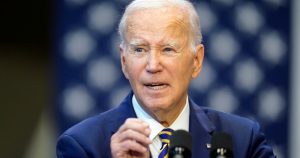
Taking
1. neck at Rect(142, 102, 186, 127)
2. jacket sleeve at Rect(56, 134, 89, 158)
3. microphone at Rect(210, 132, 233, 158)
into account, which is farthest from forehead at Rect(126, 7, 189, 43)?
microphone at Rect(210, 132, 233, 158)

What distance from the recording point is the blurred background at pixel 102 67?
141 inches

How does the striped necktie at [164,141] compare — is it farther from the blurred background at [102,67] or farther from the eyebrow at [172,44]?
the blurred background at [102,67]

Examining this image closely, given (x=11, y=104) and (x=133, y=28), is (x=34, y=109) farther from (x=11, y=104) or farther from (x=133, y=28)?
(x=133, y=28)

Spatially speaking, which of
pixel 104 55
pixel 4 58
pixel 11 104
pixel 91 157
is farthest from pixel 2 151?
pixel 91 157

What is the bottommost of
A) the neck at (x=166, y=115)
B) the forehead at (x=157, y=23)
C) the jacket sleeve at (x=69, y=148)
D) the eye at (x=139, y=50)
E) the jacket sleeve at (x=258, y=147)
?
the jacket sleeve at (x=258, y=147)

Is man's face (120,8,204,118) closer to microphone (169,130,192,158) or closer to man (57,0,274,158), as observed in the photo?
man (57,0,274,158)

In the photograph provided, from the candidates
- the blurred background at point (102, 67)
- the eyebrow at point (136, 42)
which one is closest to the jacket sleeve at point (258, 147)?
the eyebrow at point (136, 42)

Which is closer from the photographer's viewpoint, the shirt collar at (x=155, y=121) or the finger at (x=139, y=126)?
the finger at (x=139, y=126)

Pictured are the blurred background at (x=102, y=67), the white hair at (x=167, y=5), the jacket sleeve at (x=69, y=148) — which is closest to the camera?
the jacket sleeve at (x=69, y=148)

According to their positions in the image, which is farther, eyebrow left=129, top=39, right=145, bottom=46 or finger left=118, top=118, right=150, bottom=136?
eyebrow left=129, top=39, right=145, bottom=46

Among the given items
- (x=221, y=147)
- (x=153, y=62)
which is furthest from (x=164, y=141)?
(x=221, y=147)

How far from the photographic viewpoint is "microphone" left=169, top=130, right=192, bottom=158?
1626 mm

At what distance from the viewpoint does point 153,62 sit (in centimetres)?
224

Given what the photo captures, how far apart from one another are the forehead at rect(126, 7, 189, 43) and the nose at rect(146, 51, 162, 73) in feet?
0.21
